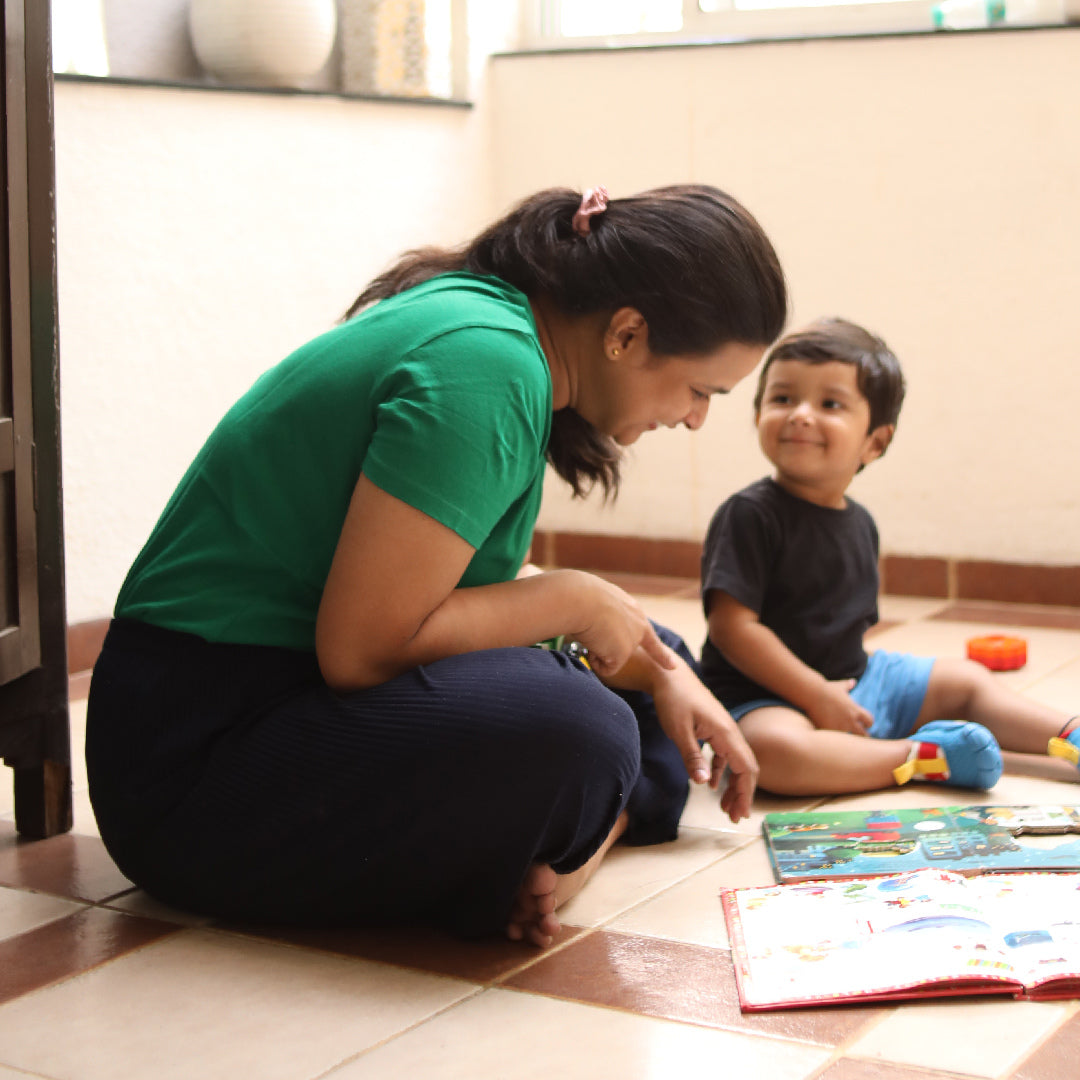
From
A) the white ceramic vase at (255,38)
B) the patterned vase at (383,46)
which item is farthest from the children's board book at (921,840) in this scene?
the patterned vase at (383,46)

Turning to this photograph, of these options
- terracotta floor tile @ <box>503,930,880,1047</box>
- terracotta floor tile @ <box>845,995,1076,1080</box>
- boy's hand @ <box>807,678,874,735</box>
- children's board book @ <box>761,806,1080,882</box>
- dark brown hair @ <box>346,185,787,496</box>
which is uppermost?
dark brown hair @ <box>346,185,787,496</box>

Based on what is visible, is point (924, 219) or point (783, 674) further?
point (924, 219)

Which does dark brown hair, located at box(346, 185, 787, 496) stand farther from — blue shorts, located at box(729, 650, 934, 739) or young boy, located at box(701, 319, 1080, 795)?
blue shorts, located at box(729, 650, 934, 739)

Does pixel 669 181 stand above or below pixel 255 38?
below

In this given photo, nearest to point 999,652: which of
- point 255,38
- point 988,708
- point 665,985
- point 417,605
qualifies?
point 988,708

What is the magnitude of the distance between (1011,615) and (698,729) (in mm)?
1346

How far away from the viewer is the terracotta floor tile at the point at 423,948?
125 centimetres

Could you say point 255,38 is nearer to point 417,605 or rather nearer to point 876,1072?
point 417,605

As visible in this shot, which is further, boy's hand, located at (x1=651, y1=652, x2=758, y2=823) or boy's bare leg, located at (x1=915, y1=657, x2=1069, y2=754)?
boy's bare leg, located at (x1=915, y1=657, x2=1069, y2=754)

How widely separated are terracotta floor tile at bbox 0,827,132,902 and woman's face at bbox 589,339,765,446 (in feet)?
2.22

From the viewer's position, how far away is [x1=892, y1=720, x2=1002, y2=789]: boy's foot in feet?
5.48

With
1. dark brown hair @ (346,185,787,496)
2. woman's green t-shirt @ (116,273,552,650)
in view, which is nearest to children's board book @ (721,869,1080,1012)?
woman's green t-shirt @ (116,273,552,650)

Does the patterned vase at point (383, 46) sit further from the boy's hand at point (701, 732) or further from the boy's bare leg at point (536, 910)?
the boy's bare leg at point (536, 910)

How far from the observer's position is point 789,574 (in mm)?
1878
